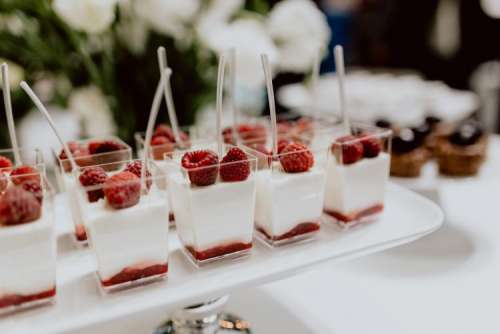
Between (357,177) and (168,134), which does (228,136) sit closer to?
(168,134)

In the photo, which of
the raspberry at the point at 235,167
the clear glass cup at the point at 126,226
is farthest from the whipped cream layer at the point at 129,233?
the raspberry at the point at 235,167

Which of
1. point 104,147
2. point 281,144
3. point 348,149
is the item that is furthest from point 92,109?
point 348,149

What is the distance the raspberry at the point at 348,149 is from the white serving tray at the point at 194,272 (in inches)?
5.3

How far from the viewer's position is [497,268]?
1.12 metres

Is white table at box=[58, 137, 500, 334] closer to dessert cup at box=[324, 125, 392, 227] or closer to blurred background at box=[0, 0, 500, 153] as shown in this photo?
dessert cup at box=[324, 125, 392, 227]

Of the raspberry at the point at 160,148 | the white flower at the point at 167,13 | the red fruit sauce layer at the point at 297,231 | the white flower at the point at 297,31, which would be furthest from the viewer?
the white flower at the point at 297,31

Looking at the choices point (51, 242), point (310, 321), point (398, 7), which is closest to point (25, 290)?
point (51, 242)

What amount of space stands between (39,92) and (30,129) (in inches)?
8.0

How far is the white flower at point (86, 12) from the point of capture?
993 millimetres

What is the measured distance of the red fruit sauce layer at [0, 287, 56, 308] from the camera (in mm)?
734

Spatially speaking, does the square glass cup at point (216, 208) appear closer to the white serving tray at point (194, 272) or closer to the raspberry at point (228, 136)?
the white serving tray at point (194, 272)

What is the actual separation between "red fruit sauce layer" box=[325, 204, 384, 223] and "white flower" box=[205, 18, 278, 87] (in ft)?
1.31

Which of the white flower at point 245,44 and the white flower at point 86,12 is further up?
the white flower at point 86,12

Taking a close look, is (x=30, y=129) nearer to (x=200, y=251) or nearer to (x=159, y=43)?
(x=159, y=43)
